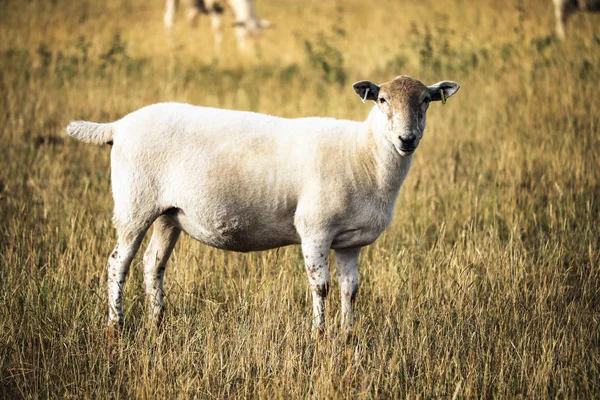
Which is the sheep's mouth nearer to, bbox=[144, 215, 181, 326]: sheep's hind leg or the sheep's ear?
the sheep's ear

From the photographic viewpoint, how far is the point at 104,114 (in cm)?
924

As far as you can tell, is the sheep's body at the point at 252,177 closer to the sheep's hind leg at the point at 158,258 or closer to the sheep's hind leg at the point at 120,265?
the sheep's hind leg at the point at 120,265

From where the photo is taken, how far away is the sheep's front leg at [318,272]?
397cm

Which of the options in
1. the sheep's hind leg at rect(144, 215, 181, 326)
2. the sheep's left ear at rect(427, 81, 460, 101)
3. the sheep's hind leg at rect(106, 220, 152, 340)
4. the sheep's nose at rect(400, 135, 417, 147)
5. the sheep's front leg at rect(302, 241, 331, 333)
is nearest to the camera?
the sheep's nose at rect(400, 135, 417, 147)

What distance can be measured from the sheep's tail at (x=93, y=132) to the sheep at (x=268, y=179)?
0.22 feet

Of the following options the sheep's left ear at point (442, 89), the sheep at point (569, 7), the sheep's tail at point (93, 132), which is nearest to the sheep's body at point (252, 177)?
the sheep's tail at point (93, 132)

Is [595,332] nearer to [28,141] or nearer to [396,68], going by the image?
[28,141]

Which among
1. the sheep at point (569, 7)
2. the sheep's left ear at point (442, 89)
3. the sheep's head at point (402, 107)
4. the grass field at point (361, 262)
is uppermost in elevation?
the sheep at point (569, 7)

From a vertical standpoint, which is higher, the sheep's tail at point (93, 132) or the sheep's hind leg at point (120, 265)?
the sheep's tail at point (93, 132)

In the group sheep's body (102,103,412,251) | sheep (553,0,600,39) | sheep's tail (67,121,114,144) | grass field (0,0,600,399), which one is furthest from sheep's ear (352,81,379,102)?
sheep (553,0,600,39)

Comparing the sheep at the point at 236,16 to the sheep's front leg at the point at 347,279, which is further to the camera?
the sheep at the point at 236,16

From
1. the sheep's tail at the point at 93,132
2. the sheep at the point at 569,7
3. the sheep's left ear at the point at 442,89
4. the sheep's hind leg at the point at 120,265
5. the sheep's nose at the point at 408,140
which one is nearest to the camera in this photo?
the sheep's nose at the point at 408,140

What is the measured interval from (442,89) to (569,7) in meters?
10.6

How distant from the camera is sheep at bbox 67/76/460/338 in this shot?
13.1 feet
